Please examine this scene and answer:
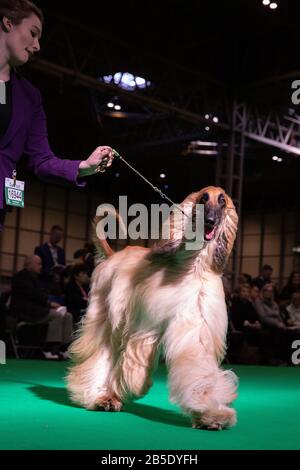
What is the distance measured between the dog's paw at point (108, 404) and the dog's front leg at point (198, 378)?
446 mm

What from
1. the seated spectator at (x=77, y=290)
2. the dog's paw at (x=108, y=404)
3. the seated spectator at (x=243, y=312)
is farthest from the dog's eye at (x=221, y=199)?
the seated spectator at (x=243, y=312)

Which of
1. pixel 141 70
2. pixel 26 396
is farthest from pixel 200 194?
pixel 141 70

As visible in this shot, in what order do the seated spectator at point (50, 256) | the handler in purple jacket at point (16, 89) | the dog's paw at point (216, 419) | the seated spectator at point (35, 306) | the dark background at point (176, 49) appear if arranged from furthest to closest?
1. the dark background at point (176, 49)
2. the seated spectator at point (50, 256)
3. the seated spectator at point (35, 306)
4. the dog's paw at point (216, 419)
5. the handler in purple jacket at point (16, 89)

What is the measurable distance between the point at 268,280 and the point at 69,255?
1384cm

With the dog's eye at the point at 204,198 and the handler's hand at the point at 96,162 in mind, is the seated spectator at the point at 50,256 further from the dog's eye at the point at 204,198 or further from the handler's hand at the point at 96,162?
the handler's hand at the point at 96,162

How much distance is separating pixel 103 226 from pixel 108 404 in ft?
3.08

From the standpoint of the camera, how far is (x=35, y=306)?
7.36 metres

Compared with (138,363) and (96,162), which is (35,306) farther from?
(96,162)

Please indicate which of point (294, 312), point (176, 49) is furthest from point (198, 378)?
point (176, 49)

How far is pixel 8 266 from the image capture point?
2217 centimetres

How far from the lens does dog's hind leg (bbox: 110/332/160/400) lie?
285 cm

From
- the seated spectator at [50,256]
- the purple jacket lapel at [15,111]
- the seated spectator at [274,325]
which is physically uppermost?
the purple jacket lapel at [15,111]

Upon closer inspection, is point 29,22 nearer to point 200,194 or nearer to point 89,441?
point 200,194

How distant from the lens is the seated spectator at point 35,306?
23.9 ft
